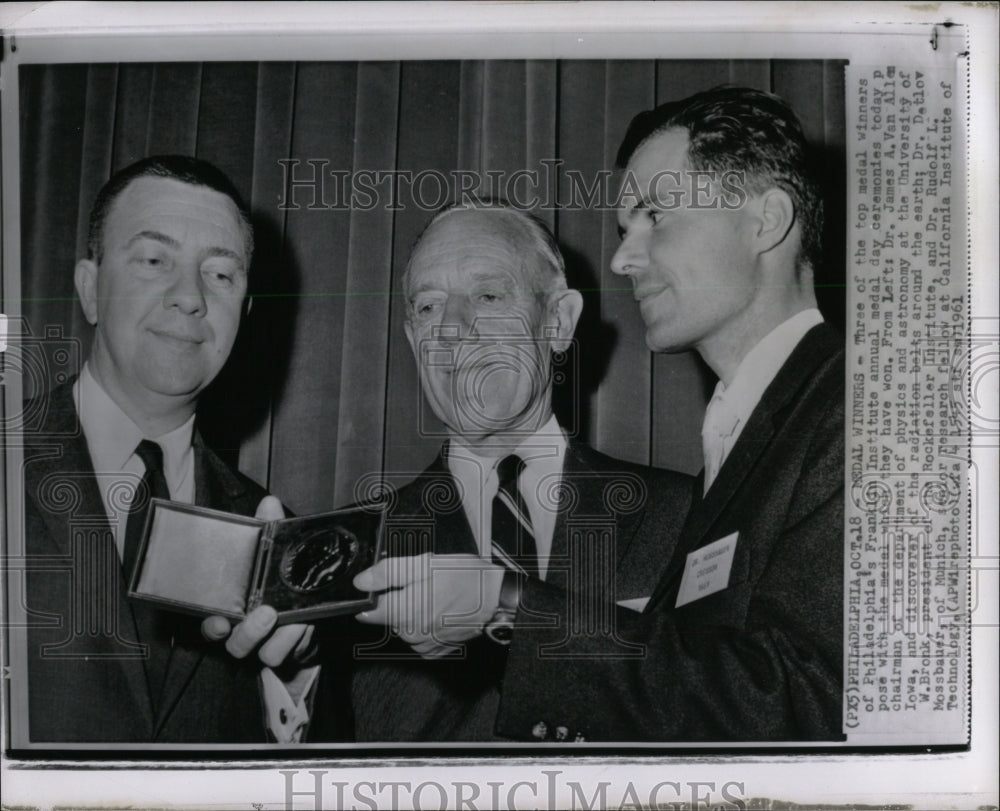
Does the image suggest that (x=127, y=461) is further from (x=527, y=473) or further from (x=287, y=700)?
(x=527, y=473)

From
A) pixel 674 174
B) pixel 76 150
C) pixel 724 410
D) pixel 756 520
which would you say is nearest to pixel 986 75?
pixel 674 174

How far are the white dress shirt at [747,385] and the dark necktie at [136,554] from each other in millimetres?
1180

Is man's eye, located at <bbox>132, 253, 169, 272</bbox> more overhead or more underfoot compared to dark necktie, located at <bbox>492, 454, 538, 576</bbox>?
more overhead

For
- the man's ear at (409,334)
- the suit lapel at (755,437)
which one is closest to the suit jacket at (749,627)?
the suit lapel at (755,437)

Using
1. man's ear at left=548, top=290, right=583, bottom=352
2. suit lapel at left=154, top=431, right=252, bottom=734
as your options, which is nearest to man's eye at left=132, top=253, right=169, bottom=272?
suit lapel at left=154, top=431, right=252, bottom=734

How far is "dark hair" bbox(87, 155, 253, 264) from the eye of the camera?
7.49 ft

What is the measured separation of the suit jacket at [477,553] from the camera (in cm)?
224

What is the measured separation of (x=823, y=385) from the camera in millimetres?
2264

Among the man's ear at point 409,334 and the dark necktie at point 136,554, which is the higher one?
the man's ear at point 409,334

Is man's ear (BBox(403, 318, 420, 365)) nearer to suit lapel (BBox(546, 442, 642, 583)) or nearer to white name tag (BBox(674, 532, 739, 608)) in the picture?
suit lapel (BBox(546, 442, 642, 583))

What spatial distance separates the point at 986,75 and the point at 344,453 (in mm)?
1620

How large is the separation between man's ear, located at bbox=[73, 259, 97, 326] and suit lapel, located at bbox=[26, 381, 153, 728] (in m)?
0.16

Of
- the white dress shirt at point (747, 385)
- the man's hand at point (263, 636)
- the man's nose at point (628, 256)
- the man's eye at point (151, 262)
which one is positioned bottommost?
the man's hand at point (263, 636)

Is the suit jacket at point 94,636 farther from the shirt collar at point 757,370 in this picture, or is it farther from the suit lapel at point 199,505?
the shirt collar at point 757,370
